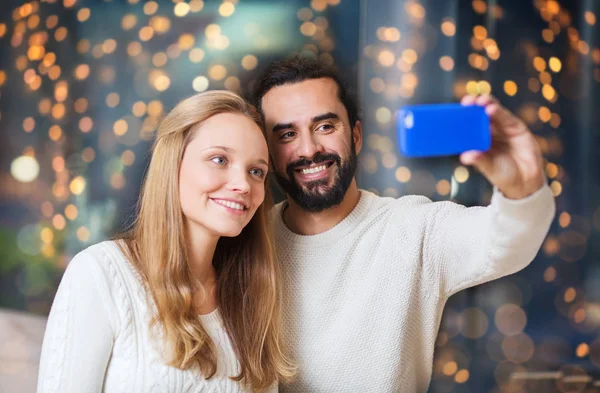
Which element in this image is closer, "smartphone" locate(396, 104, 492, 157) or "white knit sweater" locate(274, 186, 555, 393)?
"smartphone" locate(396, 104, 492, 157)

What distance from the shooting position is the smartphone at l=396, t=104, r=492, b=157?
2.87 ft

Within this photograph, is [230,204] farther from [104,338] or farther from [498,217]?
[498,217]

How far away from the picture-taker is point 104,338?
3.55 ft

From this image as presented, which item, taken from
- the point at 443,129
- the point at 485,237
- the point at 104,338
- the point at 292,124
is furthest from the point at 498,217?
the point at 104,338

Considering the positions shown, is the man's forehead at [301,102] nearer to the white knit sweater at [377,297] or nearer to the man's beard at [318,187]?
the man's beard at [318,187]

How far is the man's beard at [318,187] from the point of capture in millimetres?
1456

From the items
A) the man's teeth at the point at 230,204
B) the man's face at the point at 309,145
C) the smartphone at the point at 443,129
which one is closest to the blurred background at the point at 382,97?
the man's face at the point at 309,145

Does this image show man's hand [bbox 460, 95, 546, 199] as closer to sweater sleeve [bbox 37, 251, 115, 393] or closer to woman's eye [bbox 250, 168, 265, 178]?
woman's eye [bbox 250, 168, 265, 178]

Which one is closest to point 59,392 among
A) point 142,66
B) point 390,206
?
point 390,206

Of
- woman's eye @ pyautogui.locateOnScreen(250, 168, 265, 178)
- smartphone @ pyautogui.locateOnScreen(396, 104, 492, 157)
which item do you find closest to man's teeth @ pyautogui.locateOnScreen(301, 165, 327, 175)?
woman's eye @ pyautogui.locateOnScreen(250, 168, 265, 178)

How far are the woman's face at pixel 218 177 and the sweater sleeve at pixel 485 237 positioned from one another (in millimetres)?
395

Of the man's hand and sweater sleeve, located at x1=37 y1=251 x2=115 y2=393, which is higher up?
the man's hand

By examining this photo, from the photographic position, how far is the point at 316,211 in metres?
1.47

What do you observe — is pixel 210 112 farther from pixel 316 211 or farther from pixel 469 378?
pixel 469 378
